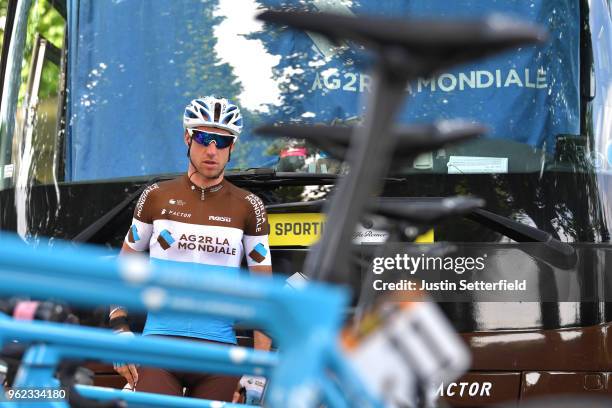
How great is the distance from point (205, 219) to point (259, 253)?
28cm

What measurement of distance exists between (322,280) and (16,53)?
513 cm

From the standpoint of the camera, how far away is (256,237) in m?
5.30

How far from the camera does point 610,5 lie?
20.7ft

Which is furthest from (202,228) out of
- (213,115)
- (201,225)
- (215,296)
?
(215,296)

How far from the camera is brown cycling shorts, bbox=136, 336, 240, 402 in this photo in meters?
4.93

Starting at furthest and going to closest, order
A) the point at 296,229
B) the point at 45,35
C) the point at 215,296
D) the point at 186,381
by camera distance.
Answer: the point at 45,35 → the point at 296,229 → the point at 186,381 → the point at 215,296

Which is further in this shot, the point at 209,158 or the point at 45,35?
the point at 45,35

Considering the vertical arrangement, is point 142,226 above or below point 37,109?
below

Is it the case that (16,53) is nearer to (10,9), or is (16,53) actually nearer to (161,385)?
(10,9)

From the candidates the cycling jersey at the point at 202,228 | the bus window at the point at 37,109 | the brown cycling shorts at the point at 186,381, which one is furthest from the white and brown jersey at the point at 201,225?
the bus window at the point at 37,109

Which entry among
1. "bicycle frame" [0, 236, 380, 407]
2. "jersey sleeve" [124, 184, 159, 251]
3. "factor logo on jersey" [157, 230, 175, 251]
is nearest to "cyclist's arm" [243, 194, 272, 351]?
"factor logo on jersey" [157, 230, 175, 251]

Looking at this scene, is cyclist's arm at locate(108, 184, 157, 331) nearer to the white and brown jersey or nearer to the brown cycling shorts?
the white and brown jersey

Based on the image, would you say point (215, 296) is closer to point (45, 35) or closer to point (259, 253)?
point (259, 253)

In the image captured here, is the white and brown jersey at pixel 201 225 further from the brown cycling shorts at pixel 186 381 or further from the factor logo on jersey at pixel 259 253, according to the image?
the brown cycling shorts at pixel 186 381
